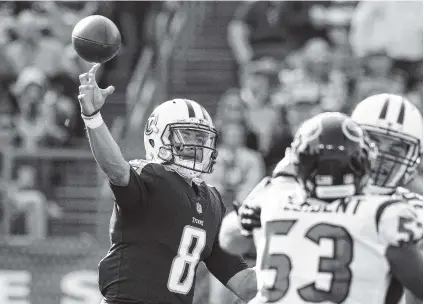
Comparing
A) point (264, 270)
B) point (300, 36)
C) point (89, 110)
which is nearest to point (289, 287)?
point (264, 270)

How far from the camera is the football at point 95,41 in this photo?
5.29 meters

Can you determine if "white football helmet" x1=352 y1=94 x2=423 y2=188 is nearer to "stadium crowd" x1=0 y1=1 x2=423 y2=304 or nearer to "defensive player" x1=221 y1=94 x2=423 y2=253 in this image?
"defensive player" x1=221 y1=94 x2=423 y2=253

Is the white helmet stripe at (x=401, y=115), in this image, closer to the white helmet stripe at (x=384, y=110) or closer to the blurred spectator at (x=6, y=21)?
the white helmet stripe at (x=384, y=110)

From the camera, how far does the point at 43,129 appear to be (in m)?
11.1

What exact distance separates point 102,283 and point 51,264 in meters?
4.81

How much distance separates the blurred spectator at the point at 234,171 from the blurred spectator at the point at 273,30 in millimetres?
2014

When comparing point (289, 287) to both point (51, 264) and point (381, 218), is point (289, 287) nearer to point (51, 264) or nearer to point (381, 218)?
point (381, 218)

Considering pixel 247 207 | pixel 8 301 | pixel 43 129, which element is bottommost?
pixel 8 301

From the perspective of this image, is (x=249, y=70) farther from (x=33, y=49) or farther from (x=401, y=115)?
(x=401, y=115)

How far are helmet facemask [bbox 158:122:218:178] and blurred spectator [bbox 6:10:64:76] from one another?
21.7ft

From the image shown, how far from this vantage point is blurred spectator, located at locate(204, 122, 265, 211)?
32.9ft

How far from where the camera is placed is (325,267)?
3.95m

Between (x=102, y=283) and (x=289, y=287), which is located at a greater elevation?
(x=289, y=287)

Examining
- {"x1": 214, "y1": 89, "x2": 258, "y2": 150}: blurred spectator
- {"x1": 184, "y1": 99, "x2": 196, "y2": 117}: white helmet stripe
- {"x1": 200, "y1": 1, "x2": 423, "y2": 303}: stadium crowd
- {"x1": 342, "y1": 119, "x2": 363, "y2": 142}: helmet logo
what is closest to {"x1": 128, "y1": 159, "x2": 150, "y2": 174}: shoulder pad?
{"x1": 184, "y1": 99, "x2": 196, "y2": 117}: white helmet stripe
